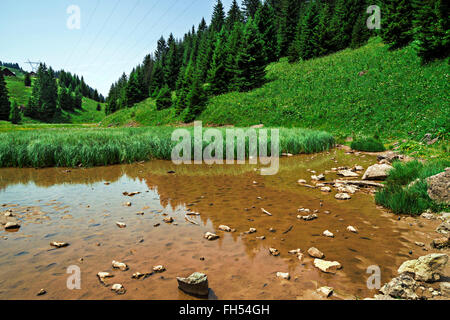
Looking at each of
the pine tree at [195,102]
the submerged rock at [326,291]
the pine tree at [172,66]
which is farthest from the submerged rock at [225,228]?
the pine tree at [172,66]

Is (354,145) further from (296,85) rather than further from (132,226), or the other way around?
(296,85)

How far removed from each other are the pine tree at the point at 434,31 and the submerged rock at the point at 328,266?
2925cm

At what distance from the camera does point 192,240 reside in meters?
3.95

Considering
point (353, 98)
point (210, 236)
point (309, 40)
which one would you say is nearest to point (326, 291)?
point (210, 236)

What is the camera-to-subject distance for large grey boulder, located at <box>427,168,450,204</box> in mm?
4938

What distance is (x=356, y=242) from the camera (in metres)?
3.85

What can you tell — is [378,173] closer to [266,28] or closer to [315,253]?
[315,253]

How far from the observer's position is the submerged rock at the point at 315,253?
3384 mm

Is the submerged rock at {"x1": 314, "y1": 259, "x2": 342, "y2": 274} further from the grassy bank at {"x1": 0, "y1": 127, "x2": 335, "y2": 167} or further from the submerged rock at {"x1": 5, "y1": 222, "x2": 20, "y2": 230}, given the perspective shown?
the grassy bank at {"x1": 0, "y1": 127, "x2": 335, "y2": 167}

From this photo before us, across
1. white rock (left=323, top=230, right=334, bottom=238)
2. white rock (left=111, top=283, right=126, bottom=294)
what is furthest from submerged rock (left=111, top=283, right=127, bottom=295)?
white rock (left=323, top=230, right=334, bottom=238)

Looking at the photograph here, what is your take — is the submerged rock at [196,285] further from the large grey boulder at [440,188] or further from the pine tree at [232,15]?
the pine tree at [232,15]

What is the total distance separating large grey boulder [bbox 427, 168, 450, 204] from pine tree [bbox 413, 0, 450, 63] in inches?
999

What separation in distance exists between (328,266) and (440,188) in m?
3.93

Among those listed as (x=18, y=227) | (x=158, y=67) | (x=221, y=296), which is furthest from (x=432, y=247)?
(x=158, y=67)
